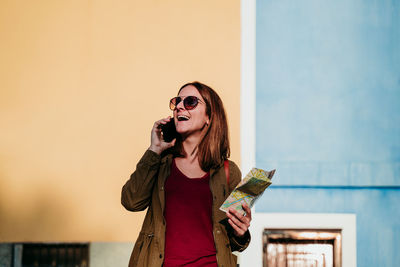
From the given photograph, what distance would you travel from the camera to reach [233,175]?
121 inches

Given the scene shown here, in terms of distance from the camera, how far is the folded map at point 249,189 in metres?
2.55

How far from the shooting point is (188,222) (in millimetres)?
2771

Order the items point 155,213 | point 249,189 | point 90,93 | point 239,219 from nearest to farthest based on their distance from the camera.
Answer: point 249,189 < point 239,219 < point 155,213 < point 90,93

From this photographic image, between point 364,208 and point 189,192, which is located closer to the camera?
point 189,192

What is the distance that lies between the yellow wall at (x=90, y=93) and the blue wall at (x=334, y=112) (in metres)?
0.34

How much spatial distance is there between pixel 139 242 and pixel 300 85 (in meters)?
2.29

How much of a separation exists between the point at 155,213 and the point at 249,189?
1.82ft

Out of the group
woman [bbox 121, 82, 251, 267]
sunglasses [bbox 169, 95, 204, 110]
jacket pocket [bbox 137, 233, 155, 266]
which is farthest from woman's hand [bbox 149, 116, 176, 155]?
jacket pocket [bbox 137, 233, 155, 266]

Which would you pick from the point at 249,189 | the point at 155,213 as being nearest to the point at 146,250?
the point at 155,213

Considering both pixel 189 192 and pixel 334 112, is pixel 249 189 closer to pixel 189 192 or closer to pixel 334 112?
pixel 189 192

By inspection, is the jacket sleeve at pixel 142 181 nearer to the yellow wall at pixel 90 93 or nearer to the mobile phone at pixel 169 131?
the mobile phone at pixel 169 131

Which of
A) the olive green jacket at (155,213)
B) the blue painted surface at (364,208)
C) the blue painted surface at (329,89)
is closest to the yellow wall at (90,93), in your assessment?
the blue painted surface at (329,89)

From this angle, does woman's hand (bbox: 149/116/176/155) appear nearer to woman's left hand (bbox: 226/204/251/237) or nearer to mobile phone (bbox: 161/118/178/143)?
mobile phone (bbox: 161/118/178/143)

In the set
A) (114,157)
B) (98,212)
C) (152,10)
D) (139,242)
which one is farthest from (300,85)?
(139,242)
